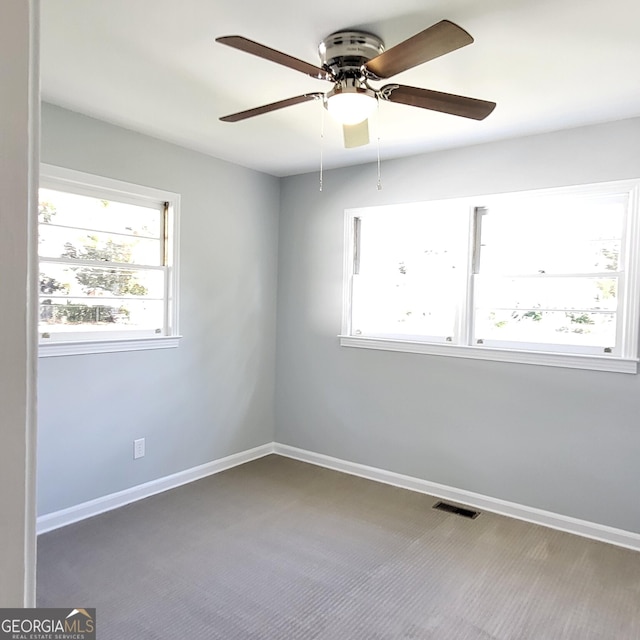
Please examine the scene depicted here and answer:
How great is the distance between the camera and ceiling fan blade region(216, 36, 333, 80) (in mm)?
1579

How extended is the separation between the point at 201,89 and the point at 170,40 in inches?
18.4

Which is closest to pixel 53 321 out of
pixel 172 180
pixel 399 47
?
pixel 172 180

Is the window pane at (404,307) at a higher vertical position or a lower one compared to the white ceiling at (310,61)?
lower

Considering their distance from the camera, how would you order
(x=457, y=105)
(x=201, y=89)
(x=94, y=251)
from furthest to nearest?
(x=94, y=251) < (x=201, y=89) < (x=457, y=105)

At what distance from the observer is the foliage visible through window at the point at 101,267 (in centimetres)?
289

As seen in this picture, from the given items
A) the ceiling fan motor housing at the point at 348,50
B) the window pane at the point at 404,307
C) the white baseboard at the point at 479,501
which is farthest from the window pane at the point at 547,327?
the ceiling fan motor housing at the point at 348,50

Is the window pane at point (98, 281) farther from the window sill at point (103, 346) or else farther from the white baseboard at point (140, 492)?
the white baseboard at point (140, 492)

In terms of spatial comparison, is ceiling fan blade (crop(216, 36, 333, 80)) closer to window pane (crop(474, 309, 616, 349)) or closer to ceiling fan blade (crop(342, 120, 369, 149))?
ceiling fan blade (crop(342, 120, 369, 149))

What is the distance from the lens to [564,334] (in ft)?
10.2

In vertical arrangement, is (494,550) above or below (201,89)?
below

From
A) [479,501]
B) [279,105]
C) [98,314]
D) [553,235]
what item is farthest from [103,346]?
[553,235]

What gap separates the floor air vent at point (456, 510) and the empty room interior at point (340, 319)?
0.07 ft

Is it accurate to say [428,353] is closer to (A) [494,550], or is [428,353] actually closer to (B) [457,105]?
(A) [494,550]

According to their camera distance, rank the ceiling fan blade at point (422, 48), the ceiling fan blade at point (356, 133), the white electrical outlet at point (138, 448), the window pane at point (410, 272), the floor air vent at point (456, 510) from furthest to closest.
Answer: the window pane at point (410, 272) → the white electrical outlet at point (138, 448) → the floor air vent at point (456, 510) → the ceiling fan blade at point (356, 133) → the ceiling fan blade at point (422, 48)
